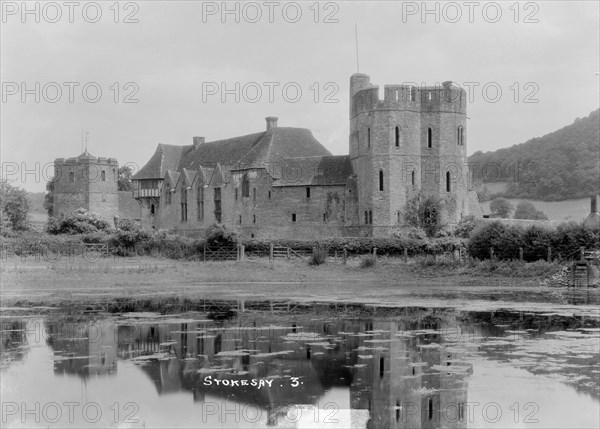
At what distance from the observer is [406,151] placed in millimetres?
62719

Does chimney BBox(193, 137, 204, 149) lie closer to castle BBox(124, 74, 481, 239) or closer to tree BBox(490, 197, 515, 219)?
castle BBox(124, 74, 481, 239)

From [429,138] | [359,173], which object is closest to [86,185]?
[359,173]

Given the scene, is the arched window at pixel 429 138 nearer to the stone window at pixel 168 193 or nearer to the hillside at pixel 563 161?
the hillside at pixel 563 161

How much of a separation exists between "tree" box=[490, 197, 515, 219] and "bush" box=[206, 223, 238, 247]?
2004 inches

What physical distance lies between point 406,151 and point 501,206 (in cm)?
3811

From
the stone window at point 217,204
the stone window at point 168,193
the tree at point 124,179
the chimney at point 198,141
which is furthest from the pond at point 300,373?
the tree at point 124,179

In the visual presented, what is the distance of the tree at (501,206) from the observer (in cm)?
9571

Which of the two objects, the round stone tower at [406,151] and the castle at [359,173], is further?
the castle at [359,173]

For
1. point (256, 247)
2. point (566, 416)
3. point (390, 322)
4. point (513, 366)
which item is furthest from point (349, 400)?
point (256, 247)

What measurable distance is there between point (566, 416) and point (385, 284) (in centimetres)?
2802

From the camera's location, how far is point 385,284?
40781 millimetres

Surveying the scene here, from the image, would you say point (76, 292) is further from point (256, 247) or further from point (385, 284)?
point (256, 247)

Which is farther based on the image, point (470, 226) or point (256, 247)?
point (470, 226)

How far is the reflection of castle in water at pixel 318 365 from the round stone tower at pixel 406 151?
130 feet
